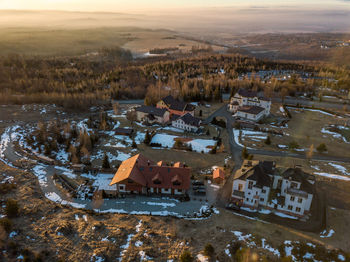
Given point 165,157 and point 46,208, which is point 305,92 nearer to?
point 165,157

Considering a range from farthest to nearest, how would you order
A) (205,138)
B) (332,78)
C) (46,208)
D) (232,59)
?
1. (232,59)
2. (332,78)
3. (205,138)
4. (46,208)

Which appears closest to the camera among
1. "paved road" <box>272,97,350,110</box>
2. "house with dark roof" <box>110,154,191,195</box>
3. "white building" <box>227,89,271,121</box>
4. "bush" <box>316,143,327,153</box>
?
"house with dark roof" <box>110,154,191,195</box>

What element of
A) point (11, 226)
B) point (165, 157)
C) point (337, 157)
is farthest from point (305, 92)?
point (11, 226)

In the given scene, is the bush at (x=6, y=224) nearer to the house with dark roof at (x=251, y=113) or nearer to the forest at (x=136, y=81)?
the forest at (x=136, y=81)

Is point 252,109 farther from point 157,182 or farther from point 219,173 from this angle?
point 157,182

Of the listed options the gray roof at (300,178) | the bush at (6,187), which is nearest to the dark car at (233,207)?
the gray roof at (300,178)

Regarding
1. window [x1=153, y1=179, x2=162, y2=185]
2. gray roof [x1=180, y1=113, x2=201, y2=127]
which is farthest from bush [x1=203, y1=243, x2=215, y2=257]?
gray roof [x1=180, y1=113, x2=201, y2=127]

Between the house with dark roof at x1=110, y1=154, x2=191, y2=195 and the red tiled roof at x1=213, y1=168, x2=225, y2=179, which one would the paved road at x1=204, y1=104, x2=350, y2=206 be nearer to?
the red tiled roof at x1=213, y1=168, x2=225, y2=179
